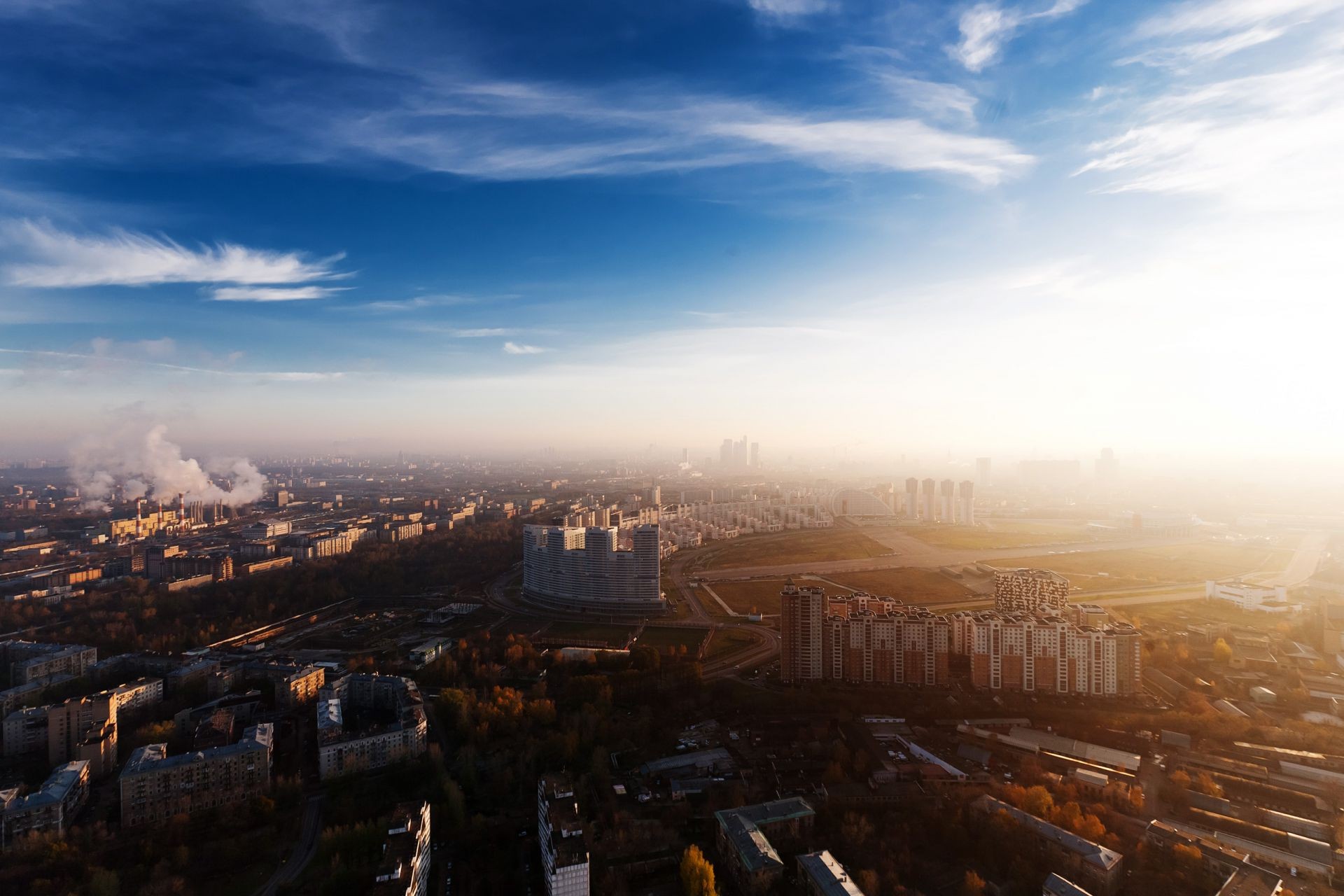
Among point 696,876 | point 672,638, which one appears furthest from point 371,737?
point 672,638

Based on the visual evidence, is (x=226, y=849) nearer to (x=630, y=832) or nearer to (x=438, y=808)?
(x=438, y=808)

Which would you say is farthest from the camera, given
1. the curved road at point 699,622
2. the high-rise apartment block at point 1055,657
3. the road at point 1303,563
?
the road at point 1303,563

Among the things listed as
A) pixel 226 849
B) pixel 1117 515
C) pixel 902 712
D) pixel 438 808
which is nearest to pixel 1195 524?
pixel 1117 515

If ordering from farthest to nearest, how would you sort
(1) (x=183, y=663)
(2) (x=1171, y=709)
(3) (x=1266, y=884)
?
1. (1) (x=183, y=663)
2. (2) (x=1171, y=709)
3. (3) (x=1266, y=884)

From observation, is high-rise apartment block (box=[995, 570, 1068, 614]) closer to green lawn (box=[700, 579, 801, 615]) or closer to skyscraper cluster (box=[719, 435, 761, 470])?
green lawn (box=[700, 579, 801, 615])

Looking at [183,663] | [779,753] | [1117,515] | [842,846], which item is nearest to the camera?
[842,846]

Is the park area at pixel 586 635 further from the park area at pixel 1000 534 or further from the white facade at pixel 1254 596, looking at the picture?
the park area at pixel 1000 534

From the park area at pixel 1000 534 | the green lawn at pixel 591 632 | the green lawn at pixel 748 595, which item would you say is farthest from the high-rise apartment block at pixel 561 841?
the park area at pixel 1000 534
